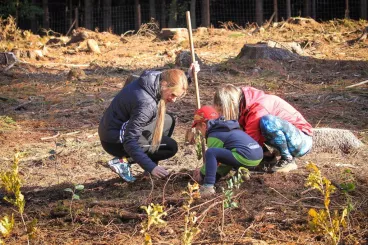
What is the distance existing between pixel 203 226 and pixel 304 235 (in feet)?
2.13

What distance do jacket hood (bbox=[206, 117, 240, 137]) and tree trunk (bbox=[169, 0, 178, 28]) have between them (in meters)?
18.1

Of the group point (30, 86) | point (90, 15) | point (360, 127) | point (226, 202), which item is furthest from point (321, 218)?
point (90, 15)

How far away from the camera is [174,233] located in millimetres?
4305

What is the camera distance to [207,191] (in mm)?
4855

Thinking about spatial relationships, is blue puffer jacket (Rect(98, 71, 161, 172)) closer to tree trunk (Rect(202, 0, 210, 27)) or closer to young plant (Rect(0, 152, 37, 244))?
young plant (Rect(0, 152, 37, 244))

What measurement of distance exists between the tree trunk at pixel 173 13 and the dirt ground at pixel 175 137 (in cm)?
454

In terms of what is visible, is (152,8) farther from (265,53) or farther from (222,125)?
(222,125)

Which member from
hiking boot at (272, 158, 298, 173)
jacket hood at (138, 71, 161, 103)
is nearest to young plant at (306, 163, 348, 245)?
hiking boot at (272, 158, 298, 173)

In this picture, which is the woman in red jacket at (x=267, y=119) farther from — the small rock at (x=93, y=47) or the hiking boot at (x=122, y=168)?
the small rock at (x=93, y=47)

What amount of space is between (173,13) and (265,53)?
34.2ft

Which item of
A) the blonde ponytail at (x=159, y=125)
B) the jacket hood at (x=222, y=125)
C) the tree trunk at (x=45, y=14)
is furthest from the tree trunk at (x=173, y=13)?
the jacket hood at (x=222, y=125)

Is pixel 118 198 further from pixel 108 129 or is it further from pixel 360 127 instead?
pixel 360 127

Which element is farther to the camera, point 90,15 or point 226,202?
point 90,15

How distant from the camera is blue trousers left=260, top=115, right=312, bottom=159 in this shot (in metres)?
5.28
